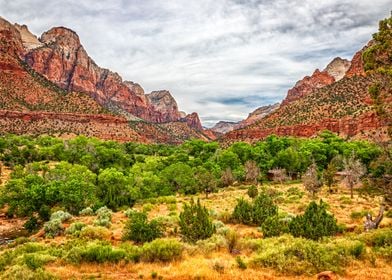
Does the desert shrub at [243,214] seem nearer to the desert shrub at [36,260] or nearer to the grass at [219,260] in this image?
the grass at [219,260]

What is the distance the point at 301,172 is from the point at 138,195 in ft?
107

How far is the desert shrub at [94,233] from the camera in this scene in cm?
2419

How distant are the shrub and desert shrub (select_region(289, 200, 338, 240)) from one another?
4528 millimetres

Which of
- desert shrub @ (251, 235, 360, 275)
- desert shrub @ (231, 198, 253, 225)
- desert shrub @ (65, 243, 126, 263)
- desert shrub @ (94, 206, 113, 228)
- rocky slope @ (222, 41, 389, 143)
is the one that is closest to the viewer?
desert shrub @ (251, 235, 360, 275)

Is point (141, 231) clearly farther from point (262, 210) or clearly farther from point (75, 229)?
point (262, 210)

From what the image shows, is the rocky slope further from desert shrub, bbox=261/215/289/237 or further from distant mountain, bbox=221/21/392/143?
desert shrub, bbox=261/215/289/237

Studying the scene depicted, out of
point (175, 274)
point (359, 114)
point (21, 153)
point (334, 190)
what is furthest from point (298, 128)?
point (175, 274)

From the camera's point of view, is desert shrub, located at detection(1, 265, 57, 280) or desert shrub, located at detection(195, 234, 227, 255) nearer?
desert shrub, located at detection(1, 265, 57, 280)

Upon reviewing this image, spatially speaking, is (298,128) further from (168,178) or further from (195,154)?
(168,178)

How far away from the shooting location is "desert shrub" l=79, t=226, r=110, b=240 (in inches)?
952

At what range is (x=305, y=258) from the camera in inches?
537

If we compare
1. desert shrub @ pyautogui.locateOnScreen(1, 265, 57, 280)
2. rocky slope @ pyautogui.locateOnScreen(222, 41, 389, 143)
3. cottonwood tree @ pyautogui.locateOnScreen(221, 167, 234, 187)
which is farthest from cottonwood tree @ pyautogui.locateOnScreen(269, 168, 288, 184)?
desert shrub @ pyautogui.locateOnScreen(1, 265, 57, 280)

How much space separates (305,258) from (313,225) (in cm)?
743

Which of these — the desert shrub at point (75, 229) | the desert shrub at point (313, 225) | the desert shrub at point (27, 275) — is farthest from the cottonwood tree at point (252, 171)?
the desert shrub at point (27, 275)
